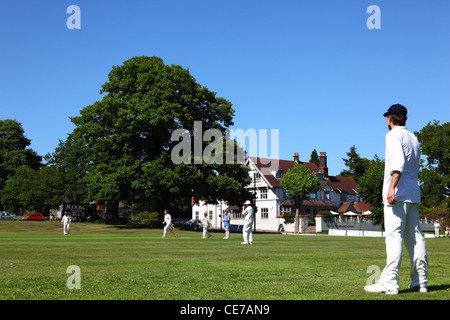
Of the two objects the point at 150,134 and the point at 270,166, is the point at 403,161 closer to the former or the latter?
the point at 150,134

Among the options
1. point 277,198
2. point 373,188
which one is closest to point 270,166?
point 277,198

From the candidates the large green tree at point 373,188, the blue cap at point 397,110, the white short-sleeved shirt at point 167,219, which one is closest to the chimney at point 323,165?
the large green tree at point 373,188

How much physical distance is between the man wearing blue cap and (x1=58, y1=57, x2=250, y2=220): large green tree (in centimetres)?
3622

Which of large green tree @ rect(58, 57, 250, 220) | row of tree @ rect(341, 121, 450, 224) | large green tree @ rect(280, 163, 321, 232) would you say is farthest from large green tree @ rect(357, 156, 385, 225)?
large green tree @ rect(58, 57, 250, 220)

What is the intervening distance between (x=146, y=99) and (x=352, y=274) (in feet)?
125

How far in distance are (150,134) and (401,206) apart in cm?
4145

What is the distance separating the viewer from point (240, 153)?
48.1 m

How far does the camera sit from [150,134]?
1822 inches

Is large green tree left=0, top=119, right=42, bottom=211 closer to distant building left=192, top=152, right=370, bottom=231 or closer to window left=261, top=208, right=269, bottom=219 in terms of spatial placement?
distant building left=192, top=152, right=370, bottom=231

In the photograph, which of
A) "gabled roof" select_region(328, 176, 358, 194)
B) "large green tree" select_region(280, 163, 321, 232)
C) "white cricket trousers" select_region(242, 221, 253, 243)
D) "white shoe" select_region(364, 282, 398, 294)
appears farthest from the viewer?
"gabled roof" select_region(328, 176, 358, 194)

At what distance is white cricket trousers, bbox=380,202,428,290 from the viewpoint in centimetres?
603

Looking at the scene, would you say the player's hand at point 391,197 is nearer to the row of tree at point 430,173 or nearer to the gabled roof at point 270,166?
the row of tree at point 430,173

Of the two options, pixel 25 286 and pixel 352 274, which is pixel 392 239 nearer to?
pixel 352 274

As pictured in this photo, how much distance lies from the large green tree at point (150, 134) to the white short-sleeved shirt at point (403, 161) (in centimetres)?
3626
